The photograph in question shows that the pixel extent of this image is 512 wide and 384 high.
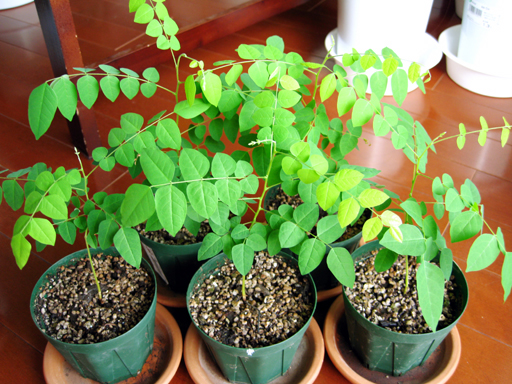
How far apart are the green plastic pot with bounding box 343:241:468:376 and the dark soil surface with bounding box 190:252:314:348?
0.44 feet

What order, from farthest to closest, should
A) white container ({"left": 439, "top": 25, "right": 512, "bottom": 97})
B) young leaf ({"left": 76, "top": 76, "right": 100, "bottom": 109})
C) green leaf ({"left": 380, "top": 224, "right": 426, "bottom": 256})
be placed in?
white container ({"left": 439, "top": 25, "right": 512, "bottom": 97}) → young leaf ({"left": 76, "top": 76, "right": 100, "bottom": 109}) → green leaf ({"left": 380, "top": 224, "right": 426, "bottom": 256})

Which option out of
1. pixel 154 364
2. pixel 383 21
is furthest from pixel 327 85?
pixel 383 21

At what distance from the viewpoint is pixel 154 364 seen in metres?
1.23

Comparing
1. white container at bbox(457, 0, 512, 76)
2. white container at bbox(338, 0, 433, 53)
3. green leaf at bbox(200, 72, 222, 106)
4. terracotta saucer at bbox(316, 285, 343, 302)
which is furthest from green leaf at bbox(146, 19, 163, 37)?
white container at bbox(457, 0, 512, 76)

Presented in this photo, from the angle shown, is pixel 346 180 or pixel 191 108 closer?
pixel 346 180

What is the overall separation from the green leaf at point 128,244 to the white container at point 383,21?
5.59 feet

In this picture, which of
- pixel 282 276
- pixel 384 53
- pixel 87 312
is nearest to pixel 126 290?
pixel 87 312

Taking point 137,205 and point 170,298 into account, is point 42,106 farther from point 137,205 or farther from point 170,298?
point 170,298

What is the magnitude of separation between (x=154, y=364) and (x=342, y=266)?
67cm

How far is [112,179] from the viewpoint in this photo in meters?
1.80

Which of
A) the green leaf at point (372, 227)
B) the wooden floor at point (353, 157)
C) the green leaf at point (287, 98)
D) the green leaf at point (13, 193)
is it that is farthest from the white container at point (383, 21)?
the green leaf at point (13, 193)

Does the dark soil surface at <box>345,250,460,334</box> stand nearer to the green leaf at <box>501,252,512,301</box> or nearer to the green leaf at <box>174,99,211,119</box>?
the green leaf at <box>501,252,512,301</box>

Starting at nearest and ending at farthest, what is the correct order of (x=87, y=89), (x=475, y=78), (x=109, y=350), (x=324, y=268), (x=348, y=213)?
(x=348, y=213)
(x=87, y=89)
(x=109, y=350)
(x=324, y=268)
(x=475, y=78)

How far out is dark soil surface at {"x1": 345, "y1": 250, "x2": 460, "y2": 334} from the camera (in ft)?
3.59
